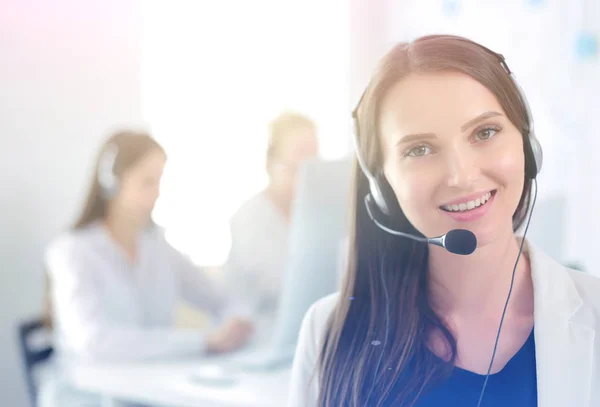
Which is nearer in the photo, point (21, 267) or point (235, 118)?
point (235, 118)

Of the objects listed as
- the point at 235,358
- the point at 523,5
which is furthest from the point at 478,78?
the point at 235,358

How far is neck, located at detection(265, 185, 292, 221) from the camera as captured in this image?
1.45m

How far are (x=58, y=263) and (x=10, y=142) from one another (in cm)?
39

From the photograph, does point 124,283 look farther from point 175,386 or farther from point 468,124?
point 468,124

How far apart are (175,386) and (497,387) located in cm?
54

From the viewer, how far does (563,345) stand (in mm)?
610

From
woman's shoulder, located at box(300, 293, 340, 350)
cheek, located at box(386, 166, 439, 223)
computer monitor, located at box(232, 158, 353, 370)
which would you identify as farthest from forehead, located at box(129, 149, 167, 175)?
cheek, located at box(386, 166, 439, 223)

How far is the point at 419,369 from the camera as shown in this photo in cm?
67

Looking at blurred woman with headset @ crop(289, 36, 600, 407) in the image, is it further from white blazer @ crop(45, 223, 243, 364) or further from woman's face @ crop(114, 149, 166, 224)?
woman's face @ crop(114, 149, 166, 224)

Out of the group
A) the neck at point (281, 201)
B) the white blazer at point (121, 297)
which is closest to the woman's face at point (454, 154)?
the white blazer at point (121, 297)

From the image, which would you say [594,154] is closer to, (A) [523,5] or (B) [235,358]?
(A) [523,5]

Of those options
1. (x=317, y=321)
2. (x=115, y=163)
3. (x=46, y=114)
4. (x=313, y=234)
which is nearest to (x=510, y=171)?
(x=317, y=321)

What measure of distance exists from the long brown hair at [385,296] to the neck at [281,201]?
72 centimetres

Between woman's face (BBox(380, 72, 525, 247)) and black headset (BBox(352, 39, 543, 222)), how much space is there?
0.01 meters
